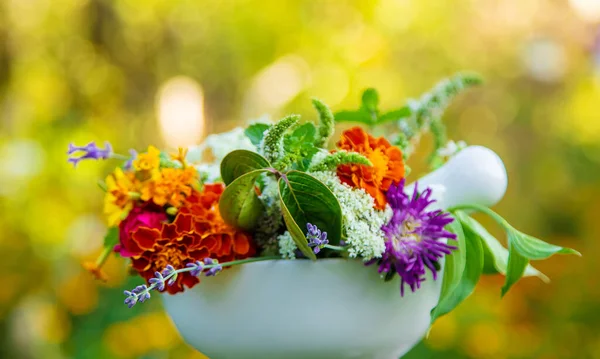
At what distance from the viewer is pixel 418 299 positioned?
557 millimetres

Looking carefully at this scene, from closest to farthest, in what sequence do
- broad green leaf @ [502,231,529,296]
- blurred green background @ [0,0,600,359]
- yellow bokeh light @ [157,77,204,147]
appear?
broad green leaf @ [502,231,529,296]
blurred green background @ [0,0,600,359]
yellow bokeh light @ [157,77,204,147]

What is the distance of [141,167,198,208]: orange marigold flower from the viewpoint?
1.84ft

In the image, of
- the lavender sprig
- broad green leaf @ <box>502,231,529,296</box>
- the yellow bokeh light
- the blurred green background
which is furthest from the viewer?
the yellow bokeh light

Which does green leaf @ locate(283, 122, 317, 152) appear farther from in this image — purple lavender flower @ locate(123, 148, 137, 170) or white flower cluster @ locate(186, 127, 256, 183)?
purple lavender flower @ locate(123, 148, 137, 170)

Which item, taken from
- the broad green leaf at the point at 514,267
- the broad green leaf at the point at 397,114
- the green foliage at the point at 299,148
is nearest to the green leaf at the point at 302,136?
the green foliage at the point at 299,148

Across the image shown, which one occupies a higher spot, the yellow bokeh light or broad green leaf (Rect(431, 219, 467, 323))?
broad green leaf (Rect(431, 219, 467, 323))

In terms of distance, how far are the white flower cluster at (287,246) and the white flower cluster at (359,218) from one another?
48 millimetres

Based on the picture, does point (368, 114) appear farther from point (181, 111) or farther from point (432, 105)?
point (181, 111)

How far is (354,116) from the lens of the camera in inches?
25.4

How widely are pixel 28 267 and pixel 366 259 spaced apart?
1.77m

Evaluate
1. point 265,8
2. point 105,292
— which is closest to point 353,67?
point 265,8

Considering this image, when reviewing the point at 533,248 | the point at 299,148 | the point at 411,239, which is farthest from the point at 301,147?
the point at 533,248

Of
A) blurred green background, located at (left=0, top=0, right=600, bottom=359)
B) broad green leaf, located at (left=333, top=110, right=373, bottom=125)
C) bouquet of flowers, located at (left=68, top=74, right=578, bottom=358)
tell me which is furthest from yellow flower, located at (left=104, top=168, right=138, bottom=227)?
blurred green background, located at (left=0, top=0, right=600, bottom=359)

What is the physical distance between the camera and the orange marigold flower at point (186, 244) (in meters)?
0.52
